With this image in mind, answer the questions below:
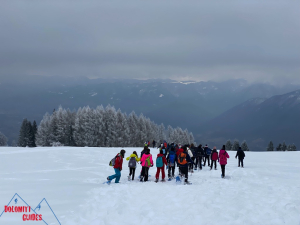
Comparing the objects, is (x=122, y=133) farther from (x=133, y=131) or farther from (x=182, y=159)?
(x=182, y=159)

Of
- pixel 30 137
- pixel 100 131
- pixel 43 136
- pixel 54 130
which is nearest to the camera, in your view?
Result: pixel 100 131

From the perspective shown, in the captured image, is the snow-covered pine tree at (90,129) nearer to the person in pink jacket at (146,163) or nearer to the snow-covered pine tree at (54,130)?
the snow-covered pine tree at (54,130)

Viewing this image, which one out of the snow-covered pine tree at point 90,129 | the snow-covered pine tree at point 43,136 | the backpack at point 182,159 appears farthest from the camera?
the snow-covered pine tree at point 43,136

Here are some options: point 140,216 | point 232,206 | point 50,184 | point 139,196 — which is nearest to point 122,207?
point 140,216

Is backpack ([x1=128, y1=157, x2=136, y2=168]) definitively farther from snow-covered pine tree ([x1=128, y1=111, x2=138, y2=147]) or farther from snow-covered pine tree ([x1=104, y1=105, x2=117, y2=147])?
snow-covered pine tree ([x1=128, y1=111, x2=138, y2=147])

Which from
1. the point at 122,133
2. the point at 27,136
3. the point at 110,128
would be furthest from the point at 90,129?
the point at 27,136

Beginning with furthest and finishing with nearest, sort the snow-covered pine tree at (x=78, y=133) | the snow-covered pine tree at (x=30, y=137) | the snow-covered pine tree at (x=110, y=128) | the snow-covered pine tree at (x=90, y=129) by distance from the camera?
the snow-covered pine tree at (x=30, y=137)
the snow-covered pine tree at (x=110, y=128)
the snow-covered pine tree at (x=78, y=133)
the snow-covered pine tree at (x=90, y=129)

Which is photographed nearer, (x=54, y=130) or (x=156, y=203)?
(x=156, y=203)

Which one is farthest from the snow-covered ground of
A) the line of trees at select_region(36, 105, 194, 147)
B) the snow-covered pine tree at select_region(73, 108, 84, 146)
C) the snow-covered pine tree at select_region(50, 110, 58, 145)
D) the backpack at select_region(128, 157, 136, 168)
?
the snow-covered pine tree at select_region(50, 110, 58, 145)

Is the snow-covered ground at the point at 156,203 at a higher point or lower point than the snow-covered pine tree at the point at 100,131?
lower

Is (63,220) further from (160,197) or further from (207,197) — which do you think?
(207,197)

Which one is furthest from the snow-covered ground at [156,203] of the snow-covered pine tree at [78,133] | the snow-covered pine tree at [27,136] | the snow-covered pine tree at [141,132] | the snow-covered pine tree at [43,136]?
the snow-covered pine tree at [141,132]

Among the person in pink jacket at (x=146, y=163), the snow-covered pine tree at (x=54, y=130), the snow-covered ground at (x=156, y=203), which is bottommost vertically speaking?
the snow-covered ground at (x=156, y=203)

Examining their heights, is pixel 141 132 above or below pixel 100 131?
below
